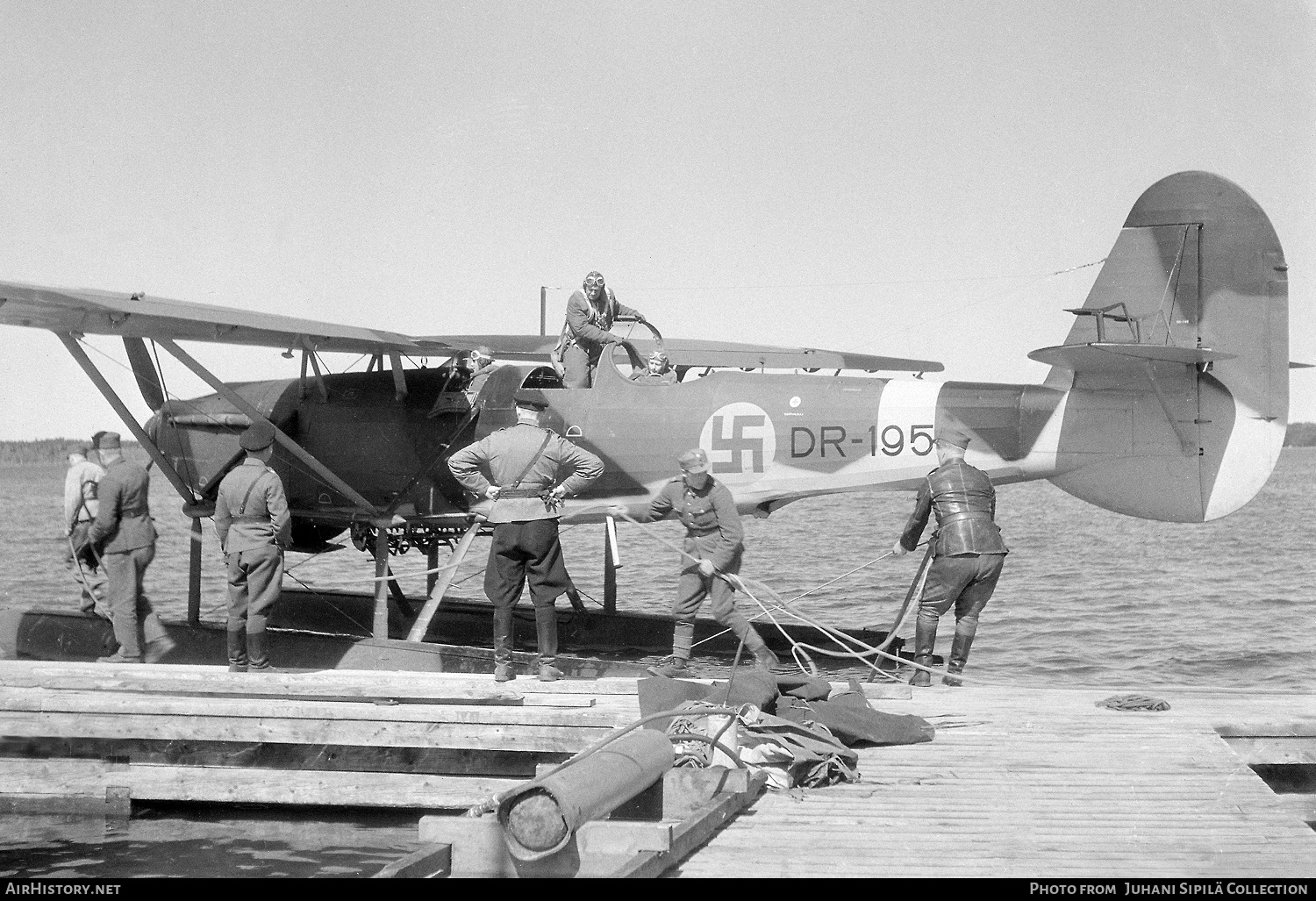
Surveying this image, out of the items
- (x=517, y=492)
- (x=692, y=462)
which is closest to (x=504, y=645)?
(x=517, y=492)

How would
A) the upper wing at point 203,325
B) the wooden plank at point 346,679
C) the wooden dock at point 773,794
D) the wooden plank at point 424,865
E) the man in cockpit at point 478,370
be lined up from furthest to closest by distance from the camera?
the man in cockpit at point 478,370
the upper wing at point 203,325
the wooden plank at point 346,679
the wooden dock at point 773,794
the wooden plank at point 424,865

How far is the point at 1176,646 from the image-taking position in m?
15.5

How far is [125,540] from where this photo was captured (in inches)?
332

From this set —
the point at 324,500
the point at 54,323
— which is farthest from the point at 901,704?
the point at 54,323

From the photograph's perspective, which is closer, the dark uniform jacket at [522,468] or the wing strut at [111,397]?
the dark uniform jacket at [522,468]

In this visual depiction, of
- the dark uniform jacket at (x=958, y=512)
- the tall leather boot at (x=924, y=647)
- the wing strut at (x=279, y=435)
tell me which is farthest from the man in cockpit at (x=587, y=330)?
the tall leather boot at (x=924, y=647)

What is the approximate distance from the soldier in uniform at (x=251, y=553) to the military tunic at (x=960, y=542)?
4071mm

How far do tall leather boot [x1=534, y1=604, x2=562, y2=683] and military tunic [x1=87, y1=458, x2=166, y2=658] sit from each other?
124 inches

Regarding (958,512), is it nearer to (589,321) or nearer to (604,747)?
(604,747)

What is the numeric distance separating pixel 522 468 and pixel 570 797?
3.12 m

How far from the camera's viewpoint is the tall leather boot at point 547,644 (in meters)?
7.06

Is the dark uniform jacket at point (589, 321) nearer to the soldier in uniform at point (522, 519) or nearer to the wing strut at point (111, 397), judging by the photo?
the soldier in uniform at point (522, 519)

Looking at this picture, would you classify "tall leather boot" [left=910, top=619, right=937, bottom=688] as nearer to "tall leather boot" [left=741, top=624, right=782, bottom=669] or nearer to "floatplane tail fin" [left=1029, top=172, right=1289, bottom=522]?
"tall leather boot" [left=741, top=624, right=782, bottom=669]

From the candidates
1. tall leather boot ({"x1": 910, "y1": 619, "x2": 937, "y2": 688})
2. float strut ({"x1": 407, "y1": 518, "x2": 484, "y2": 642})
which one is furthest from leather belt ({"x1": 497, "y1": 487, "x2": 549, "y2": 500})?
tall leather boot ({"x1": 910, "y1": 619, "x2": 937, "y2": 688})
